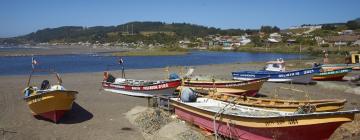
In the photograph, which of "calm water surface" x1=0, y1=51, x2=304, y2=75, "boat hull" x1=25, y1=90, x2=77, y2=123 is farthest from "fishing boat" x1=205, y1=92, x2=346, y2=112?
"calm water surface" x1=0, y1=51, x2=304, y2=75

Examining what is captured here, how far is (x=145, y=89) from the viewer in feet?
78.8

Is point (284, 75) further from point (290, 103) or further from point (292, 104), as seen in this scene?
point (292, 104)

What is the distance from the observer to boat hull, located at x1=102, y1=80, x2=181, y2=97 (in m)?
22.5

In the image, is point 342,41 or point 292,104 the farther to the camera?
point 342,41

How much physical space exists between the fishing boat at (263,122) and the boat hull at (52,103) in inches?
218

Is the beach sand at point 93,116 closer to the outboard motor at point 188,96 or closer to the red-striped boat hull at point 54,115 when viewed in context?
the red-striped boat hull at point 54,115

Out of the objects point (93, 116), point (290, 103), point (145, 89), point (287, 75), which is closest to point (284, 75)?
point (287, 75)

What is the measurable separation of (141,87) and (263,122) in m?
12.6

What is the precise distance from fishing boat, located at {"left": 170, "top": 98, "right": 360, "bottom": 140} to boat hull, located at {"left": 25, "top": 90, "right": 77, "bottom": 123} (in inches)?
218

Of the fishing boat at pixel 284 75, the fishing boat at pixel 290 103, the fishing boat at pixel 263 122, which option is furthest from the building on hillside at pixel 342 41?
the fishing boat at pixel 263 122

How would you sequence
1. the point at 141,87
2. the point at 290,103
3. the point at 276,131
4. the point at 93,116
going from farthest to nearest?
the point at 141,87
the point at 93,116
the point at 290,103
the point at 276,131

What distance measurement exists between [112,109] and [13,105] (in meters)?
6.12

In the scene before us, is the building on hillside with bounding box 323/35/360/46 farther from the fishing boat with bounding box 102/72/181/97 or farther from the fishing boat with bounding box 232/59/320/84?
the fishing boat with bounding box 102/72/181/97

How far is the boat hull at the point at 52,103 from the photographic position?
1725 centimetres
